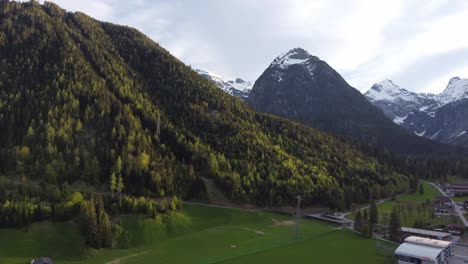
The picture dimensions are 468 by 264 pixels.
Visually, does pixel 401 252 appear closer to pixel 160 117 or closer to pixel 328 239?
pixel 328 239

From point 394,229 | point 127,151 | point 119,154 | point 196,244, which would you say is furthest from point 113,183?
point 394,229

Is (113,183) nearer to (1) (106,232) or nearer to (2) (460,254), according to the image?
(1) (106,232)

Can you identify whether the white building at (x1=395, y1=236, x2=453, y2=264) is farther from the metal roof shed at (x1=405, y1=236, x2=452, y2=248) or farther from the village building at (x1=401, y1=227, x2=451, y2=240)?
the village building at (x1=401, y1=227, x2=451, y2=240)

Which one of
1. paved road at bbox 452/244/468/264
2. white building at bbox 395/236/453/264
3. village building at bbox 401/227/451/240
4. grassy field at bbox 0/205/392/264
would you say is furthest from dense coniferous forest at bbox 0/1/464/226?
white building at bbox 395/236/453/264

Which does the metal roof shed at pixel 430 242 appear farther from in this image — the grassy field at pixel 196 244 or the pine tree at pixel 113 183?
the pine tree at pixel 113 183

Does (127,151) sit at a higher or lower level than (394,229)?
higher

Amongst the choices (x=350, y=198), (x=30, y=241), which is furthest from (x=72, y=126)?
(x=350, y=198)
